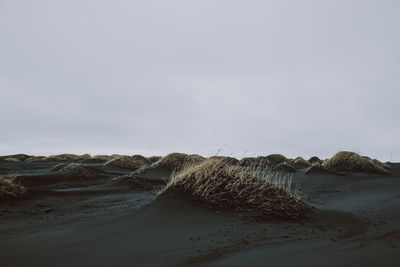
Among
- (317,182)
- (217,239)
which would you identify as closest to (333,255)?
(217,239)

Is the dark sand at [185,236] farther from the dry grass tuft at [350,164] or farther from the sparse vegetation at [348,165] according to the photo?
the dry grass tuft at [350,164]

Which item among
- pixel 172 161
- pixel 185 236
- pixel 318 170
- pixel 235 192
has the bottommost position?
pixel 185 236

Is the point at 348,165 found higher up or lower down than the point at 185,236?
higher up

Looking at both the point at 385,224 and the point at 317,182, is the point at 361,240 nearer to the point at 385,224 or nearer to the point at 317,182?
the point at 385,224

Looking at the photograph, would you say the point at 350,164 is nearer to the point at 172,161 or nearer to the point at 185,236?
the point at 172,161

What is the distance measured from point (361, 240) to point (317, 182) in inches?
235

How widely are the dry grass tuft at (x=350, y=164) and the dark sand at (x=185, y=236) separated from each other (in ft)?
18.0

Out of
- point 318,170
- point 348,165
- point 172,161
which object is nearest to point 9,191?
point 172,161

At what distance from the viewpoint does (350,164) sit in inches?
435

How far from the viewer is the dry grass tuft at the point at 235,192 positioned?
437 centimetres

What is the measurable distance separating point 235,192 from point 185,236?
1601 mm

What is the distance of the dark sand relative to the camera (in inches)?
99.9

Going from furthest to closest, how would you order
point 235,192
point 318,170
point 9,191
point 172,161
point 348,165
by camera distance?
point 172,161, point 348,165, point 318,170, point 9,191, point 235,192

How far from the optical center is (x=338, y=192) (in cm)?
720
